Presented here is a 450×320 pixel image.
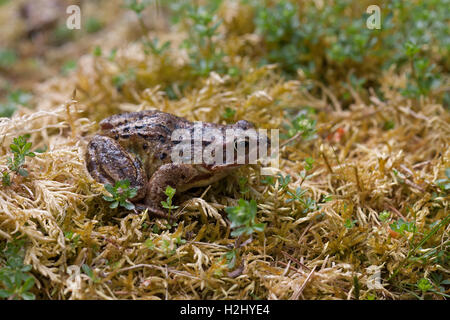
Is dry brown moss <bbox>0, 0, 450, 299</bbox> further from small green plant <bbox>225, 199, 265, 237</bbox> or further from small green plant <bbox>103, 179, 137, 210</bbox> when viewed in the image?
small green plant <bbox>225, 199, 265, 237</bbox>

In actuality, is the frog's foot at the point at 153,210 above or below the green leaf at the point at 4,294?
above

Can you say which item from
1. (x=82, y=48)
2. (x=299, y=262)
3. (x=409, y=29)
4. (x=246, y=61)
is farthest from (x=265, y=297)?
(x=82, y=48)

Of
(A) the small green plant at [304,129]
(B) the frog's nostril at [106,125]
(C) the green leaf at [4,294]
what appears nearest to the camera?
(C) the green leaf at [4,294]

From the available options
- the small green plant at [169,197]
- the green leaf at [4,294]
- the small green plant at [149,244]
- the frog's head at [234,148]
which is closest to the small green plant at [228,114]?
the frog's head at [234,148]

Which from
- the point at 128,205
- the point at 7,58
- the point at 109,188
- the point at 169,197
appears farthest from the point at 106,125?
the point at 7,58

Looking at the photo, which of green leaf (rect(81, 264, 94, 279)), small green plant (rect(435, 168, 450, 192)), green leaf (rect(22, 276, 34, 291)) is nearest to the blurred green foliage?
small green plant (rect(435, 168, 450, 192))

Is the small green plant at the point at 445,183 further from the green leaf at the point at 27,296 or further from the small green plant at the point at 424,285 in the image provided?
the green leaf at the point at 27,296

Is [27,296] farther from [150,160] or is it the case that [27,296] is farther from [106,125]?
[106,125]
